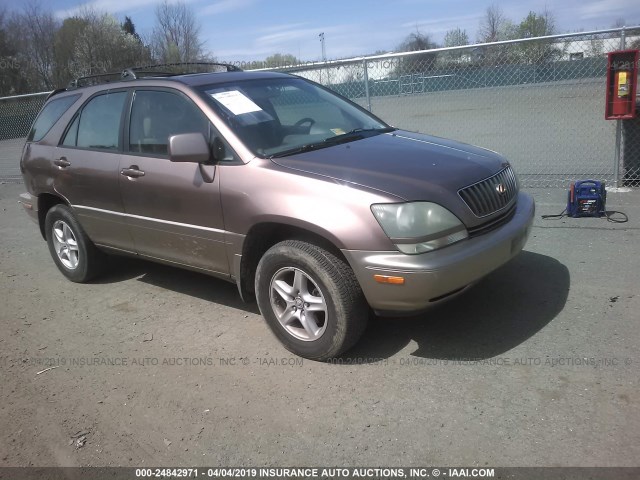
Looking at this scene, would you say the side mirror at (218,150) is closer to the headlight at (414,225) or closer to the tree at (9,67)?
the headlight at (414,225)

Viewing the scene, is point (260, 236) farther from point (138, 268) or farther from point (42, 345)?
point (138, 268)

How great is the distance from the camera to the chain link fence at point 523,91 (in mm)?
7262

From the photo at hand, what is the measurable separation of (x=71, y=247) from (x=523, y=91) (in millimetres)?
8906

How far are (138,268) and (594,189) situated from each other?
4908mm

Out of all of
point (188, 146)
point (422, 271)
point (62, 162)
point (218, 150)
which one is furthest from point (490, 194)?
point (62, 162)

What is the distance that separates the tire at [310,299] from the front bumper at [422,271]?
4.7 inches

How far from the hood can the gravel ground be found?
3.47 ft

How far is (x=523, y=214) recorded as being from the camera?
154 inches

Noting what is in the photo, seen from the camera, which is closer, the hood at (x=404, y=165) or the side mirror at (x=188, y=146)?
the hood at (x=404, y=165)

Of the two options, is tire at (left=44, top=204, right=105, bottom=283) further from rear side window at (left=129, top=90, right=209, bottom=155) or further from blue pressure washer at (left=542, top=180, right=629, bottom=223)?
blue pressure washer at (left=542, top=180, right=629, bottom=223)

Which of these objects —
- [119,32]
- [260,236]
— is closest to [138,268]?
[260,236]

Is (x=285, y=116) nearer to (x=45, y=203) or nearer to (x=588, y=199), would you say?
(x=45, y=203)

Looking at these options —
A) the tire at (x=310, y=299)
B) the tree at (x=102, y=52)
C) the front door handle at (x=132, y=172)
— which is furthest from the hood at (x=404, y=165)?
the tree at (x=102, y=52)

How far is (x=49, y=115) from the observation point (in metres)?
5.50
